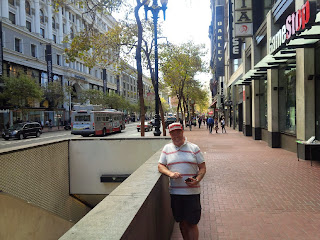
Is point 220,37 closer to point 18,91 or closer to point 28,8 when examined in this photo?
point 18,91

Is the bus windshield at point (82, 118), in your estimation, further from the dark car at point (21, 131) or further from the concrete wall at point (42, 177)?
the concrete wall at point (42, 177)

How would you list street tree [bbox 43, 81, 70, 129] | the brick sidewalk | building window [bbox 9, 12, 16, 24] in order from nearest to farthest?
the brick sidewalk, building window [bbox 9, 12, 16, 24], street tree [bbox 43, 81, 70, 129]

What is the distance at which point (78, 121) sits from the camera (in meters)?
27.2

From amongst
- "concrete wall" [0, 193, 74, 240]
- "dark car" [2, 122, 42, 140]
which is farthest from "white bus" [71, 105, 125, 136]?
"concrete wall" [0, 193, 74, 240]

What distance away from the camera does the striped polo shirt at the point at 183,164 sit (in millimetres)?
3453

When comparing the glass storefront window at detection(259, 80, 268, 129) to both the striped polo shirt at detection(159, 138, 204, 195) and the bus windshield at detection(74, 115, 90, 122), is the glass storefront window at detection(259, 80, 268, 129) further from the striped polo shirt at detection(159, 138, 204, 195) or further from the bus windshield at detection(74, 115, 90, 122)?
the striped polo shirt at detection(159, 138, 204, 195)

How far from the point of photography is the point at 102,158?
10.4 metres

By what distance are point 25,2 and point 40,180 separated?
40.3 m

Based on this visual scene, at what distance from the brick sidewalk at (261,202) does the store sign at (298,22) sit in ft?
13.5

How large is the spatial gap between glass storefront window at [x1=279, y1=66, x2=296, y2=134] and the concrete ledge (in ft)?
36.2

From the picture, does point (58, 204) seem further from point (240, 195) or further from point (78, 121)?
point (78, 121)

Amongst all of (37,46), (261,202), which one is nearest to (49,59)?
(37,46)

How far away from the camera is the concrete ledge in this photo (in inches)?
80.7

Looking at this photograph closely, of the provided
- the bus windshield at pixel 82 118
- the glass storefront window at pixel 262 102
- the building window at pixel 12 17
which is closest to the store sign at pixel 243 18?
the glass storefront window at pixel 262 102
